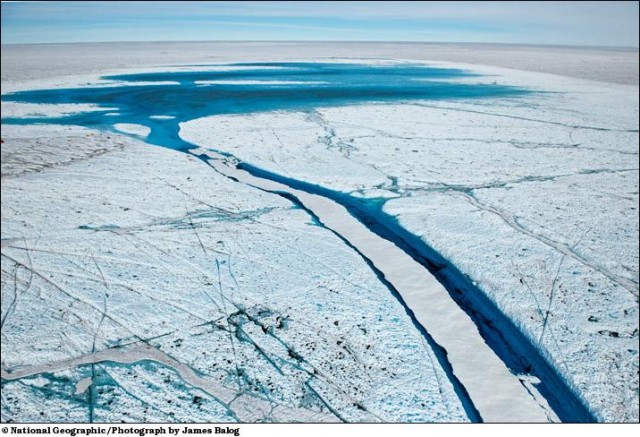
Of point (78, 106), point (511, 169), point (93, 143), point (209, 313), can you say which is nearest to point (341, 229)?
point (209, 313)

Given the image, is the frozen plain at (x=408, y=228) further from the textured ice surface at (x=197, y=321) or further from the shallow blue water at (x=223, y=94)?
the shallow blue water at (x=223, y=94)

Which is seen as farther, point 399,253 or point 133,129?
point 133,129

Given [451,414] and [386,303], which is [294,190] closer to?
[386,303]

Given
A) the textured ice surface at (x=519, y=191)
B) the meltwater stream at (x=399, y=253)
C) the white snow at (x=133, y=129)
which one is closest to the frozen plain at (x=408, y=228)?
the textured ice surface at (x=519, y=191)

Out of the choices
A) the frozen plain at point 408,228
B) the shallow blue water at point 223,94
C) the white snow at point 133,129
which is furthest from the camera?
the shallow blue water at point 223,94

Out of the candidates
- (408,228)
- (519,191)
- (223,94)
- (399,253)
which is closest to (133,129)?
(223,94)

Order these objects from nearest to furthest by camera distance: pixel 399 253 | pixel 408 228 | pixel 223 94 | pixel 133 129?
pixel 399 253
pixel 408 228
pixel 133 129
pixel 223 94

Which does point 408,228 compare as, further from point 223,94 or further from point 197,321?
point 223,94

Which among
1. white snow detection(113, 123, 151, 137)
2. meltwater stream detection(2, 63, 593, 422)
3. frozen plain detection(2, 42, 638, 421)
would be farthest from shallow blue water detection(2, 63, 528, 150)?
frozen plain detection(2, 42, 638, 421)
